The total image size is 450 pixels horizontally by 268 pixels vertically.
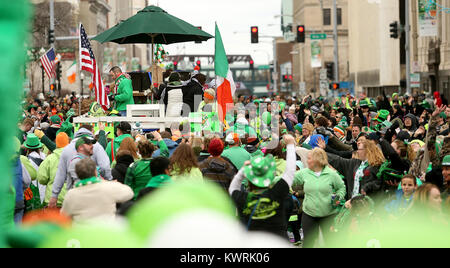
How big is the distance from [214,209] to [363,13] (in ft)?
245

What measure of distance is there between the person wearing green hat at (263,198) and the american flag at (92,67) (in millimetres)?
8527

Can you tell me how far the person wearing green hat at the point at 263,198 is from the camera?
548 centimetres

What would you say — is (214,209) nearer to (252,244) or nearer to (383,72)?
(252,244)

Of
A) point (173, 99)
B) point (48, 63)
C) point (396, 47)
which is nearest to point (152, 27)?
point (173, 99)

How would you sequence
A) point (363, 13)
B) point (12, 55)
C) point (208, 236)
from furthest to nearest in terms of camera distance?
1. point (363, 13)
2. point (208, 236)
3. point (12, 55)

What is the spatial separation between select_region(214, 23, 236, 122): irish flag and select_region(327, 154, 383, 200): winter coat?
2.79 m

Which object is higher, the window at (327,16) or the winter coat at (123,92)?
the window at (327,16)

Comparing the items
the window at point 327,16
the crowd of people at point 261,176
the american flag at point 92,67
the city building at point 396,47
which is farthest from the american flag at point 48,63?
the window at point 327,16

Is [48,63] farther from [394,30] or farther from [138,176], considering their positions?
[138,176]

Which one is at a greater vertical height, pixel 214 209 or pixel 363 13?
pixel 363 13

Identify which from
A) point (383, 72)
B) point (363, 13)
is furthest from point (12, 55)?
point (363, 13)

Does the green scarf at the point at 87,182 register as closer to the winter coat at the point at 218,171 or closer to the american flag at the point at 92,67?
the winter coat at the point at 218,171

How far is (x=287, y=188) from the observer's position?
19.5 feet
